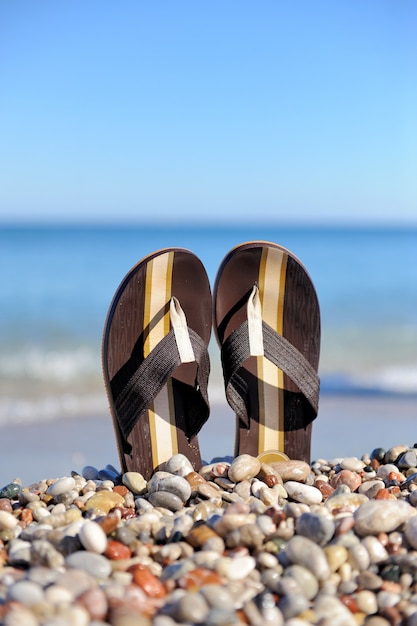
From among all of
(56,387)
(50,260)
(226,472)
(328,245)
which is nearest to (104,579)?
(226,472)

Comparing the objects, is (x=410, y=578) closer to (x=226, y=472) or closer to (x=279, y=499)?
(x=279, y=499)

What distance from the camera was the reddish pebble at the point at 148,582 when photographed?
1271 mm

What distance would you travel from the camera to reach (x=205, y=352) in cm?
231

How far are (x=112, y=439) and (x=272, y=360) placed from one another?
1.41 m

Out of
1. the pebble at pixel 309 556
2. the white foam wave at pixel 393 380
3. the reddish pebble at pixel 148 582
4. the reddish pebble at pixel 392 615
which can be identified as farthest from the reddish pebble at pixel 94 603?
the white foam wave at pixel 393 380

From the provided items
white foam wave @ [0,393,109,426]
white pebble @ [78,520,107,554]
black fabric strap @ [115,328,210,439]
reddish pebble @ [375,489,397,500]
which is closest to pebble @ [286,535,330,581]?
white pebble @ [78,520,107,554]

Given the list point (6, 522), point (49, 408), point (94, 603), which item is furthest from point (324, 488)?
point (49, 408)

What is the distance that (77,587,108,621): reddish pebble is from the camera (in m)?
1.15

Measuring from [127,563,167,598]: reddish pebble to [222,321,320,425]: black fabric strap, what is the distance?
980mm

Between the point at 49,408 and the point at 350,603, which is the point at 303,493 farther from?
the point at 49,408

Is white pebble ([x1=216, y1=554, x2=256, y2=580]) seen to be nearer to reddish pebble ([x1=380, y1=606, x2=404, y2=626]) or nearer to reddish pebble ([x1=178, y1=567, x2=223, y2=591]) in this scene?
reddish pebble ([x1=178, y1=567, x2=223, y2=591])

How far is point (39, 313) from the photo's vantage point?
7934mm

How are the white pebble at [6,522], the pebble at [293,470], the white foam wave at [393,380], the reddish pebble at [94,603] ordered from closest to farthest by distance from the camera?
1. the reddish pebble at [94,603]
2. the white pebble at [6,522]
3. the pebble at [293,470]
4. the white foam wave at [393,380]

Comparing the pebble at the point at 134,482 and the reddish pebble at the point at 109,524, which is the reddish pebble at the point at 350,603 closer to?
the reddish pebble at the point at 109,524
